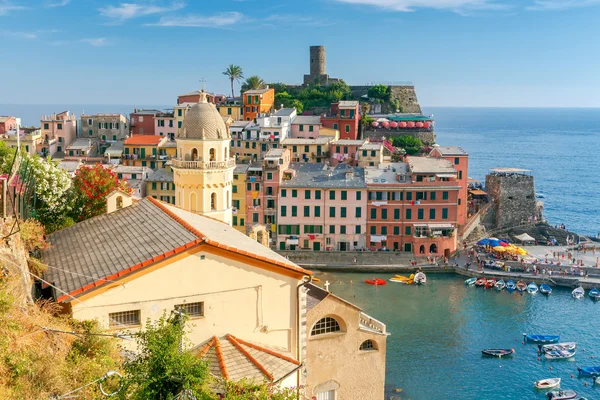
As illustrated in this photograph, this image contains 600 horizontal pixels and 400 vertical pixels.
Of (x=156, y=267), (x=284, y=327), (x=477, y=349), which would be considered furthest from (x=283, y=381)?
(x=477, y=349)

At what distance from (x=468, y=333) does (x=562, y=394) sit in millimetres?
11192

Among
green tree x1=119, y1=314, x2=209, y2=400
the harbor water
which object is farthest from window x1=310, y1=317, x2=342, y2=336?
green tree x1=119, y1=314, x2=209, y2=400

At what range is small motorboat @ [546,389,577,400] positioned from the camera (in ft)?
127

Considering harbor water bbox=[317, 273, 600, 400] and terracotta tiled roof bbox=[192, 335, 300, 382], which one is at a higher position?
terracotta tiled roof bbox=[192, 335, 300, 382]

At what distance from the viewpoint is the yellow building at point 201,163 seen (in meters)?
35.7

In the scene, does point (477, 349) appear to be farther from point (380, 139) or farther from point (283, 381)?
point (380, 139)

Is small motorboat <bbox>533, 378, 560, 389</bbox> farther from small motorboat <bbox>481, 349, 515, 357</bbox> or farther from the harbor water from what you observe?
small motorboat <bbox>481, 349, 515, 357</bbox>

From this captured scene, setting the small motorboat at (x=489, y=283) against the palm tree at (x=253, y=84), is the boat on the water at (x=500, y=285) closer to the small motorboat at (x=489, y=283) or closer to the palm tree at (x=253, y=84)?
the small motorboat at (x=489, y=283)

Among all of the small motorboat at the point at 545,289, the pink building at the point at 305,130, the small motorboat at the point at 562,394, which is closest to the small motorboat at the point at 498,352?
Answer: the small motorboat at the point at 562,394

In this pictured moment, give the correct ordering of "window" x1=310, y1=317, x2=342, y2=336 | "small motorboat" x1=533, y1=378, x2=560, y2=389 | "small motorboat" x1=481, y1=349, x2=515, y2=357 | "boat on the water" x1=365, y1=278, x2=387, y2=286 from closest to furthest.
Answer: "window" x1=310, y1=317, x2=342, y2=336 < "small motorboat" x1=533, y1=378, x2=560, y2=389 < "small motorboat" x1=481, y1=349, x2=515, y2=357 < "boat on the water" x1=365, y1=278, x2=387, y2=286

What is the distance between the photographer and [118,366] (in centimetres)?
1681

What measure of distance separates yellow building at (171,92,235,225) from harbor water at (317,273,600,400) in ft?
48.9

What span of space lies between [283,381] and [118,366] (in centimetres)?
566

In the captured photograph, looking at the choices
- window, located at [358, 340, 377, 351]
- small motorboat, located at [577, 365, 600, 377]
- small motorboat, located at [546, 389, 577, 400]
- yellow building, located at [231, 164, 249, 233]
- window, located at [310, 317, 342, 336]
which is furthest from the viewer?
yellow building, located at [231, 164, 249, 233]
